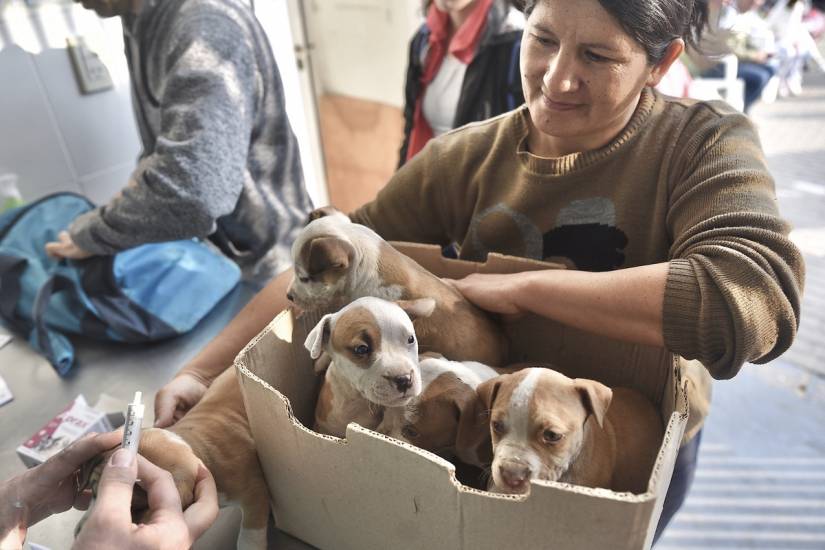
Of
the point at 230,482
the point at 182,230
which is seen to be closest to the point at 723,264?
the point at 230,482

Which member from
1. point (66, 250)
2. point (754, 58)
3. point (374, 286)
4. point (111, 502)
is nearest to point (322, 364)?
point (374, 286)

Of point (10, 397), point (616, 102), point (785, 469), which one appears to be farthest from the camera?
point (785, 469)

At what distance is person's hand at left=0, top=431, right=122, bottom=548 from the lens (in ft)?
2.14

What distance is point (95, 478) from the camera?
68 cm

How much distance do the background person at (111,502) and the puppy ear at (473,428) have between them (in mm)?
315

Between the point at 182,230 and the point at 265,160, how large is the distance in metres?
0.32

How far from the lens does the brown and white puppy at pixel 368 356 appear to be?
72cm

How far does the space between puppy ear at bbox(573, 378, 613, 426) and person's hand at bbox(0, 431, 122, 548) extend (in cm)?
56

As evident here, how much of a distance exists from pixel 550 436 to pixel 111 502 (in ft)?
1.51

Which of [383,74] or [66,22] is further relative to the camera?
[383,74]

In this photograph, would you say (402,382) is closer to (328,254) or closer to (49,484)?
(328,254)

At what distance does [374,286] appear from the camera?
2.83 ft

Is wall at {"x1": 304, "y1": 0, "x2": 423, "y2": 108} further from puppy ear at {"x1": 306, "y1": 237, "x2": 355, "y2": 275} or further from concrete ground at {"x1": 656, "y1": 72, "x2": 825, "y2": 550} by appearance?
puppy ear at {"x1": 306, "y1": 237, "x2": 355, "y2": 275}

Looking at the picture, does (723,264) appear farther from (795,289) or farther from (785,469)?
(785,469)
